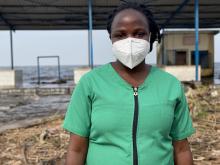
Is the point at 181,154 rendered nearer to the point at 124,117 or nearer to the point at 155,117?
the point at 155,117

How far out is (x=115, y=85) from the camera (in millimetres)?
1649

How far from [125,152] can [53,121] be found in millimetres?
6522

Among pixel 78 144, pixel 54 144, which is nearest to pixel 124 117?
pixel 78 144

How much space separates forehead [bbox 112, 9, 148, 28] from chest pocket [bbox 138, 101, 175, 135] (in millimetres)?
433

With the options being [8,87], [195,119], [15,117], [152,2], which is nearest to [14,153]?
[195,119]

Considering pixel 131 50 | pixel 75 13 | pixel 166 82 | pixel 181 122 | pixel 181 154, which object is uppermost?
pixel 75 13

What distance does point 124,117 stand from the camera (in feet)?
5.21

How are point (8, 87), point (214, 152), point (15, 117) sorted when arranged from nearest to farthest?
point (214, 152) → point (15, 117) → point (8, 87)

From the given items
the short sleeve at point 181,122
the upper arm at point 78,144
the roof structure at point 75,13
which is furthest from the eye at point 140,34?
the roof structure at point 75,13

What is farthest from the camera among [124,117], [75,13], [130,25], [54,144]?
[75,13]

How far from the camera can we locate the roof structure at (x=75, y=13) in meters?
17.8

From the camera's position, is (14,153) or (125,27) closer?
(125,27)

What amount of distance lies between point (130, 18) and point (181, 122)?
0.61 metres

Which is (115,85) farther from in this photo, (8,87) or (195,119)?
(8,87)
